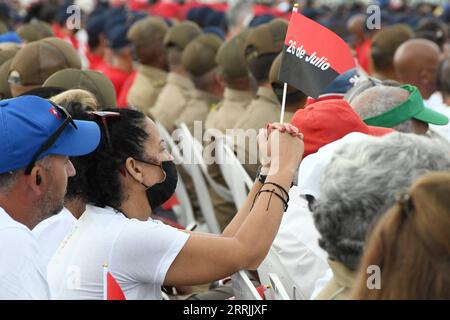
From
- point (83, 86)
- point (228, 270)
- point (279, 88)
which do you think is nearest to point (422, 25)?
point (279, 88)

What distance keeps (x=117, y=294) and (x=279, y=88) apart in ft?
11.1

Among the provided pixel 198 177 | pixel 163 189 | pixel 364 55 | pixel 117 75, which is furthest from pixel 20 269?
pixel 364 55

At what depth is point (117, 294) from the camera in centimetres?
325

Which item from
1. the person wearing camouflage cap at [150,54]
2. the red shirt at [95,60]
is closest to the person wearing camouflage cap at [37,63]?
the person wearing camouflage cap at [150,54]

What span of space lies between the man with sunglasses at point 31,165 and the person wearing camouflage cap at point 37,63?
2.92m

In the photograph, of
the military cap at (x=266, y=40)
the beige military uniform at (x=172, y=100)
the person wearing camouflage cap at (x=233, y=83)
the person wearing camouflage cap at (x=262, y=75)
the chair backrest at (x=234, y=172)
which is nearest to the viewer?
the chair backrest at (x=234, y=172)

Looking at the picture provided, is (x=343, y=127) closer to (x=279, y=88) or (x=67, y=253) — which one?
(x=67, y=253)

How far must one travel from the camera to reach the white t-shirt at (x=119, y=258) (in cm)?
359

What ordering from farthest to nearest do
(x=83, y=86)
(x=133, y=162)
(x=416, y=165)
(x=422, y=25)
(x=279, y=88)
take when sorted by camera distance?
1. (x=422, y=25)
2. (x=279, y=88)
3. (x=83, y=86)
4. (x=133, y=162)
5. (x=416, y=165)

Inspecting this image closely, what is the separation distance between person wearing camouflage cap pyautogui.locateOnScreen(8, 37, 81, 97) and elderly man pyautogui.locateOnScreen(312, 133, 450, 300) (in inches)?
149

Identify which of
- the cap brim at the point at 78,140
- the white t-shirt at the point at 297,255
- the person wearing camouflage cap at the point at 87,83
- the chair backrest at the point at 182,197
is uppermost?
the cap brim at the point at 78,140

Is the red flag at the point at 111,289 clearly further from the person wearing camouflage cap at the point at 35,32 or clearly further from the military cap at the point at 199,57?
the person wearing camouflage cap at the point at 35,32

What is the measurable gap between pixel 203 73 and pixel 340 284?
21.9 ft

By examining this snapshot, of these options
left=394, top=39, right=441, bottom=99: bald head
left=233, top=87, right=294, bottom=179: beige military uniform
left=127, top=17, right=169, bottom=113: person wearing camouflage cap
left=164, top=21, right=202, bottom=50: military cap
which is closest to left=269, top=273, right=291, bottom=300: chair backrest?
left=233, top=87, right=294, bottom=179: beige military uniform
